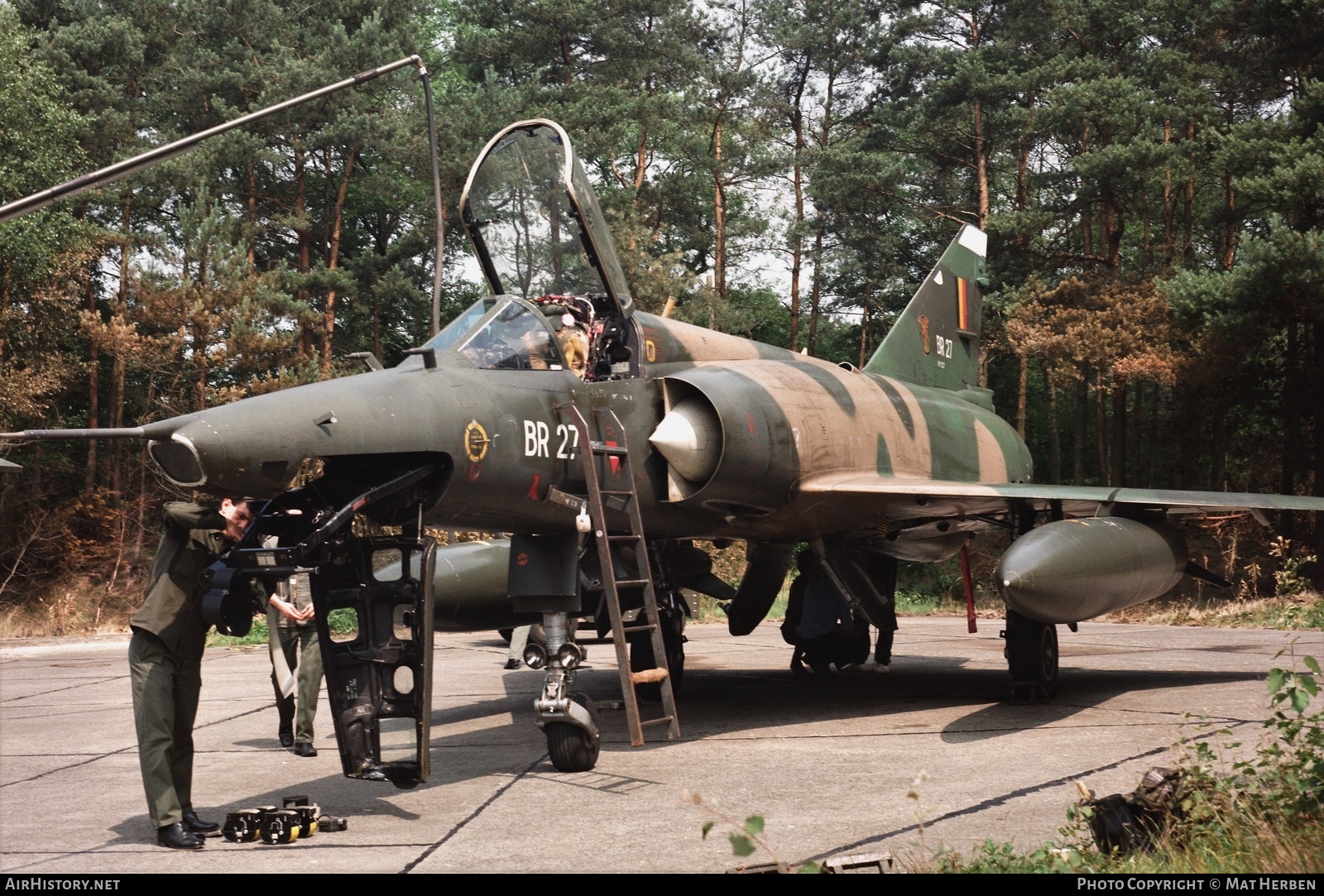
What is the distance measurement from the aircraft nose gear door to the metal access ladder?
1.35 meters

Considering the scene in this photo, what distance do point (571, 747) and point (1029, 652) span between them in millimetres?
4244

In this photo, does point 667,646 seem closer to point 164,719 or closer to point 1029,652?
point 1029,652

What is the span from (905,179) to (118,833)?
32999 millimetres

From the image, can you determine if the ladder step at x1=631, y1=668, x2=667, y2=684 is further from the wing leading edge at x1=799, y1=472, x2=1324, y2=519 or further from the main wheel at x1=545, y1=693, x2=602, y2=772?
the wing leading edge at x1=799, y1=472, x2=1324, y2=519

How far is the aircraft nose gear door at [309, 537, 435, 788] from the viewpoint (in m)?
6.29

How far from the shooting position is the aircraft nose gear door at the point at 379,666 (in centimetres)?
629

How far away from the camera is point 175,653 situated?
5.89 meters

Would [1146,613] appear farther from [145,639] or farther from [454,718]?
[145,639]

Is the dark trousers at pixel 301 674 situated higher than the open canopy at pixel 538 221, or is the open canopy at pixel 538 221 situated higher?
the open canopy at pixel 538 221

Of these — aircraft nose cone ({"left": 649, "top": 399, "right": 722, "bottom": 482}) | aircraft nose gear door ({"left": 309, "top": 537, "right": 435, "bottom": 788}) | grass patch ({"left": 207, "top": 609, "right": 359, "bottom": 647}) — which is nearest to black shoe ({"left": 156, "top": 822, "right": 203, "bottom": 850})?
aircraft nose gear door ({"left": 309, "top": 537, "right": 435, "bottom": 788})

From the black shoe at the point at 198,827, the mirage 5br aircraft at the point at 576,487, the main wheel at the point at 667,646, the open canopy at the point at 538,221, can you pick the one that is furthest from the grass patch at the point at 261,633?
the black shoe at the point at 198,827

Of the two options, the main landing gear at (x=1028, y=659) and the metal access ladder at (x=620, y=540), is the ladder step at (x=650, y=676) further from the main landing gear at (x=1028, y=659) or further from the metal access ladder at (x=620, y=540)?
the main landing gear at (x=1028, y=659)

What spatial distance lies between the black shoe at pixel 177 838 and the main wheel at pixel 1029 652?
21.0ft

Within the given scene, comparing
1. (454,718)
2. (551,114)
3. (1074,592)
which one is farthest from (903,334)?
(551,114)
